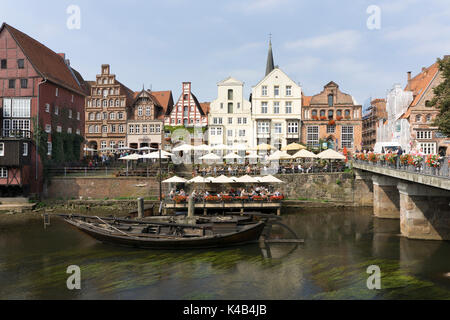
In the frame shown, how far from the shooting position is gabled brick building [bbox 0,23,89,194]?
35.3 m

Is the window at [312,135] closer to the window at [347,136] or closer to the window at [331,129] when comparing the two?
the window at [331,129]

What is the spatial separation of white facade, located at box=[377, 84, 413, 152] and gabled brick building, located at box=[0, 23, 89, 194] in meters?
48.5

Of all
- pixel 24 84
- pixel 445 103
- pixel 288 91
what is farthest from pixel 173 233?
pixel 288 91

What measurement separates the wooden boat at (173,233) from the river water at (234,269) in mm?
504

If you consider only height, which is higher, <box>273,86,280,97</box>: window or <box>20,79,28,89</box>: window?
<box>273,86,280,97</box>: window

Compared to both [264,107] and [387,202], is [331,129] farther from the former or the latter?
[387,202]

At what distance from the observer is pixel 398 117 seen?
177 ft

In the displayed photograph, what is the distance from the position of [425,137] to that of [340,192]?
21.3 meters

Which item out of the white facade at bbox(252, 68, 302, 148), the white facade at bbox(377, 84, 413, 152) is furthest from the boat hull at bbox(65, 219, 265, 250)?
the white facade at bbox(377, 84, 413, 152)

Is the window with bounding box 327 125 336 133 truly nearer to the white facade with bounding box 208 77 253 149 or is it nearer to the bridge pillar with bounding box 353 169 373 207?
the white facade with bounding box 208 77 253 149

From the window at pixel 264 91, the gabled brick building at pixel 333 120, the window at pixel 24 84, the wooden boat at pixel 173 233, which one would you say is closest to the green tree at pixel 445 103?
the wooden boat at pixel 173 233

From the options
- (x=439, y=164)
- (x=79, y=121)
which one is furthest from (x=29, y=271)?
(x=79, y=121)

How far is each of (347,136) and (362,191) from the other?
1705cm

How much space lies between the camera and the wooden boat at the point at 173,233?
2017cm
